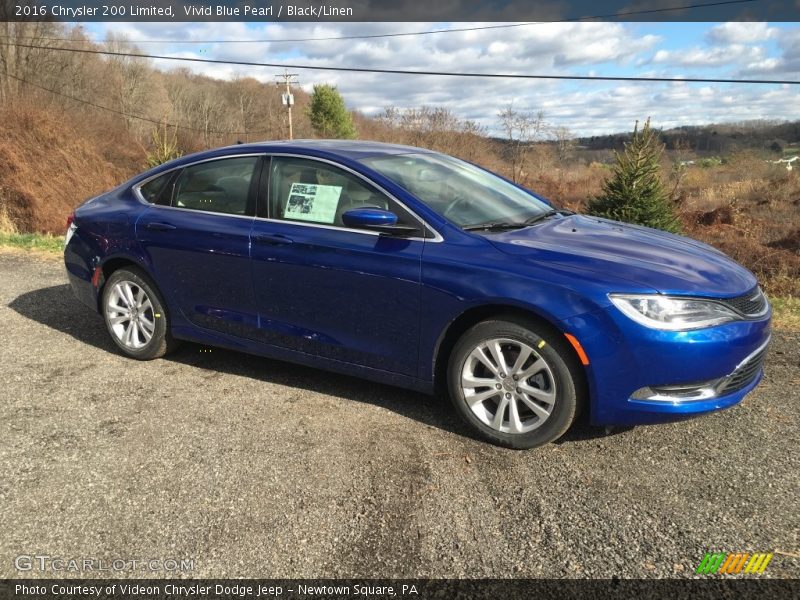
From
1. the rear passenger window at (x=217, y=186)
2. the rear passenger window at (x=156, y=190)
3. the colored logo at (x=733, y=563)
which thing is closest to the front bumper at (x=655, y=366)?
the colored logo at (x=733, y=563)

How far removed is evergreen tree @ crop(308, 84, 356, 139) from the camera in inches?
3344

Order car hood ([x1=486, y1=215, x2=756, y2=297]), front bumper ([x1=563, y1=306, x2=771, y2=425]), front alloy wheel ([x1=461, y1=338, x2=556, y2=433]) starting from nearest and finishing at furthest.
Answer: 1. front bumper ([x1=563, y1=306, x2=771, y2=425])
2. car hood ([x1=486, y1=215, x2=756, y2=297])
3. front alloy wheel ([x1=461, y1=338, x2=556, y2=433])

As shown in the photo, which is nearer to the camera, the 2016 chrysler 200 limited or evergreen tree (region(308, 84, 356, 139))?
the 2016 chrysler 200 limited

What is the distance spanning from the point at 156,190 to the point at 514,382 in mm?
3166

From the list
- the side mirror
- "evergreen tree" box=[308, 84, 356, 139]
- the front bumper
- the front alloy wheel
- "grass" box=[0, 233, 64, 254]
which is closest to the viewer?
the front bumper

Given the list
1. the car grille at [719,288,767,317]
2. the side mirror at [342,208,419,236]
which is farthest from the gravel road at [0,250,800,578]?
the side mirror at [342,208,419,236]

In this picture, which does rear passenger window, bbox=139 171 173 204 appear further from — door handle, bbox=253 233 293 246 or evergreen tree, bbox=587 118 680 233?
evergreen tree, bbox=587 118 680 233

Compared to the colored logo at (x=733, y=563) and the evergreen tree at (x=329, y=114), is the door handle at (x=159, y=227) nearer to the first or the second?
the colored logo at (x=733, y=563)

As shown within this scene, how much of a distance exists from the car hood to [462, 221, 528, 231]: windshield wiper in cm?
7

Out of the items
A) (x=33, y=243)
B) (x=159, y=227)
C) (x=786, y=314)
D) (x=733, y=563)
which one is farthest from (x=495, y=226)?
(x=33, y=243)

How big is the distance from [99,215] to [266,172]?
169 centimetres

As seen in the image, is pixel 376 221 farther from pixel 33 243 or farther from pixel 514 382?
pixel 33 243

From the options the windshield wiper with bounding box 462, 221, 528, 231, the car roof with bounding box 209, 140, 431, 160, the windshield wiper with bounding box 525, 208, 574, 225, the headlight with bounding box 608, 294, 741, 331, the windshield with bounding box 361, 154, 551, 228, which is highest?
the car roof with bounding box 209, 140, 431, 160

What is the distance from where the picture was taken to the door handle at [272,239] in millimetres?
3938
